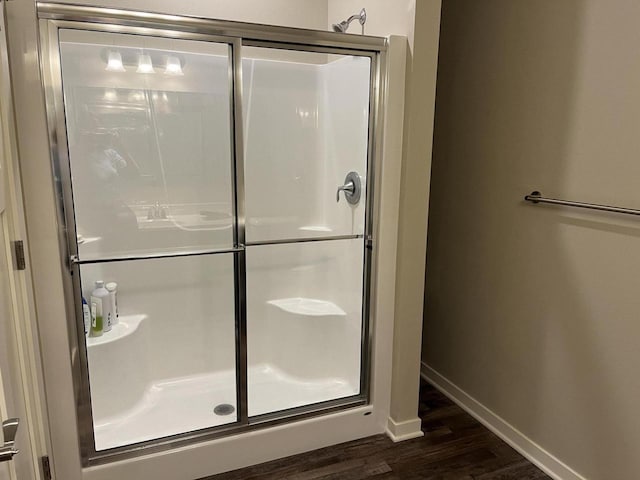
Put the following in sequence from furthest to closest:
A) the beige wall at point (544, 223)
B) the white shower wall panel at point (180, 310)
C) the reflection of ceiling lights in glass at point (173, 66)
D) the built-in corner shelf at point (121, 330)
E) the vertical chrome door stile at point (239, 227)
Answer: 1. the white shower wall panel at point (180, 310)
2. the reflection of ceiling lights in glass at point (173, 66)
3. the built-in corner shelf at point (121, 330)
4. the vertical chrome door stile at point (239, 227)
5. the beige wall at point (544, 223)

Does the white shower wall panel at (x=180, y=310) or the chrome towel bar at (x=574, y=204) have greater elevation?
the chrome towel bar at (x=574, y=204)

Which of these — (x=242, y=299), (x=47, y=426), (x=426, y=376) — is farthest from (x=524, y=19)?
(x=47, y=426)

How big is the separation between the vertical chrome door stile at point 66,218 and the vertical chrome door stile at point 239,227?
0.59 meters

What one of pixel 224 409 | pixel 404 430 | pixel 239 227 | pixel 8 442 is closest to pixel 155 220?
pixel 239 227

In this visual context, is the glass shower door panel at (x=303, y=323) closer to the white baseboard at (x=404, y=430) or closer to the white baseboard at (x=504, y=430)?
the white baseboard at (x=404, y=430)

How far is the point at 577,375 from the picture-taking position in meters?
1.87

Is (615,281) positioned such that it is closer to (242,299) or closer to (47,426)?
(242,299)

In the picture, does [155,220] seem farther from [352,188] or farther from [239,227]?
[352,188]

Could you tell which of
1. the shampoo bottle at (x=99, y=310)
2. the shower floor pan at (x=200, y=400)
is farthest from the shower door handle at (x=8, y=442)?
the shampoo bottle at (x=99, y=310)

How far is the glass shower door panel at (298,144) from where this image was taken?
2484 millimetres

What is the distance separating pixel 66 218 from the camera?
1633 millimetres

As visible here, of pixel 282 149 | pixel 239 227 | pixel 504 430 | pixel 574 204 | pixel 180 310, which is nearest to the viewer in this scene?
pixel 574 204

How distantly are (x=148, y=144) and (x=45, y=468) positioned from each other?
4.94 feet

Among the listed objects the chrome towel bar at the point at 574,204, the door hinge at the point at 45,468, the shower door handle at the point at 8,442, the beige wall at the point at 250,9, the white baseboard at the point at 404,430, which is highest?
the beige wall at the point at 250,9
